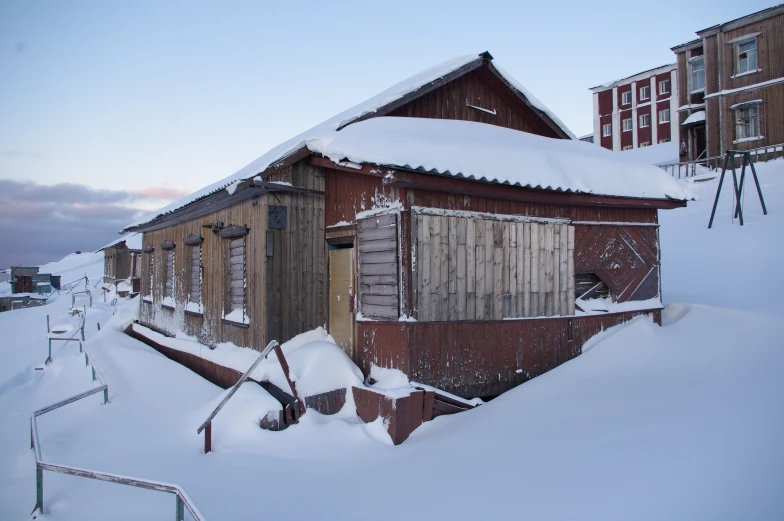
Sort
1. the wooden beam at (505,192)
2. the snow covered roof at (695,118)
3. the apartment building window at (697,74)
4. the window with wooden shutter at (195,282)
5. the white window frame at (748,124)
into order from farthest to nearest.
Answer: the apartment building window at (697,74), the snow covered roof at (695,118), the white window frame at (748,124), the window with wooden shutter at (195,282), the wooden beam at (505,192)

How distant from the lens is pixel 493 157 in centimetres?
704

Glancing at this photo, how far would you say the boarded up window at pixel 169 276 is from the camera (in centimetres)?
1299

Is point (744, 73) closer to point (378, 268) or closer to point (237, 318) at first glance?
point (378, 268)

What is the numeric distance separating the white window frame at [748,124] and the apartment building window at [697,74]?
12.2ft

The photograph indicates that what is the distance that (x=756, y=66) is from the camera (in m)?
24.0

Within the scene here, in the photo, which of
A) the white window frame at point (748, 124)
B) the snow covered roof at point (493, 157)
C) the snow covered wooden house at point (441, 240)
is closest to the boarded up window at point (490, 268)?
the snow covered wooden house at point (441, 240)

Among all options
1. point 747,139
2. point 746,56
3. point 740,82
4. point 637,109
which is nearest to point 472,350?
point 747,139

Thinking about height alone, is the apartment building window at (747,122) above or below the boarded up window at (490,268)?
above

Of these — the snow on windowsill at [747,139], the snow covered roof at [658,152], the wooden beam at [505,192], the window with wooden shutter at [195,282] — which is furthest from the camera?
the snow covered roof at [658,152]

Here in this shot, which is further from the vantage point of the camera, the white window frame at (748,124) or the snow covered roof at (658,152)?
the snow covered roof at (658,152)

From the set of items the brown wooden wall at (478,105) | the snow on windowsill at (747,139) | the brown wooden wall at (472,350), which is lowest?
the brown wooden wall at (472,350)

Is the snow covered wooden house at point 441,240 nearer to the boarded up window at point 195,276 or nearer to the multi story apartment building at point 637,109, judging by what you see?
the boarded up window at point 195,276

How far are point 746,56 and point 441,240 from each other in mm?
26501

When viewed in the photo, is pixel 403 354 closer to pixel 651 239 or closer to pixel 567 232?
pixel 567 232
